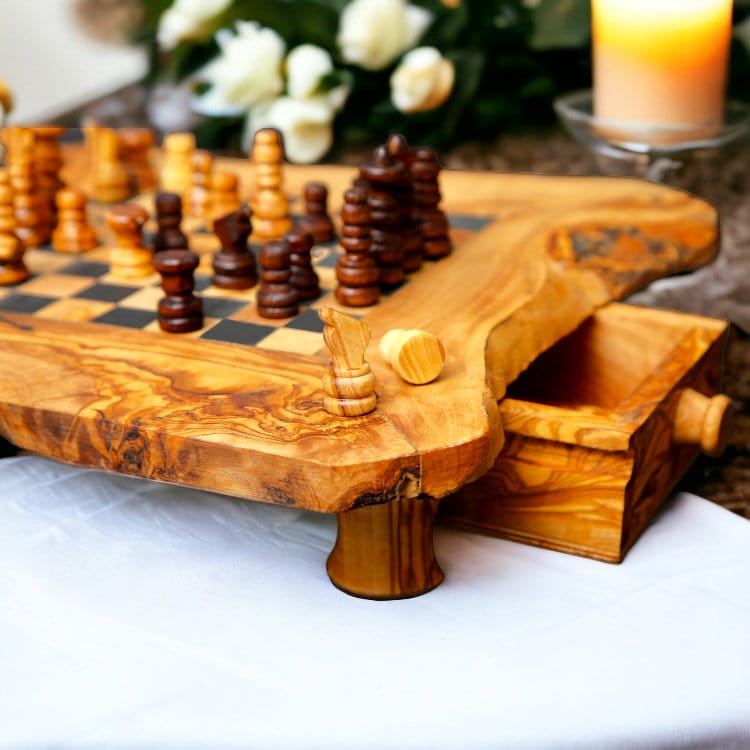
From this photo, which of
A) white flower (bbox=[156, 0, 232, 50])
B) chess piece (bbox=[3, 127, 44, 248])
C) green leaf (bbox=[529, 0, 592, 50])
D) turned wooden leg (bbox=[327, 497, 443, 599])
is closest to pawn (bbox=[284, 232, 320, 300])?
turned wooden leg (bbox=[327, 497, 443, 599])

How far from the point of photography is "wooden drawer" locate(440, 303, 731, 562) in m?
1.17

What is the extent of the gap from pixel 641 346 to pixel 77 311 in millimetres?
703

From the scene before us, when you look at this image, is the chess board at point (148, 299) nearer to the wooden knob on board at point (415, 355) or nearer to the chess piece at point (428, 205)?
the chess piece at point (428, 205)

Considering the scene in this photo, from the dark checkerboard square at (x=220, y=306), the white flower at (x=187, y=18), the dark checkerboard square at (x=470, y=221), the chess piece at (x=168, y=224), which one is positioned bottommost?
the dark checkerboard square at (x=470, y=221)

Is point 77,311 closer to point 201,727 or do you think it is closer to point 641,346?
point 201,727

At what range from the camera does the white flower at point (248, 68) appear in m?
2.02

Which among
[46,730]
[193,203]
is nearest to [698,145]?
[193,203]

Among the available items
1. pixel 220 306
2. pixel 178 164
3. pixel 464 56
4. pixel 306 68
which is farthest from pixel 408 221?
pixel 464 56

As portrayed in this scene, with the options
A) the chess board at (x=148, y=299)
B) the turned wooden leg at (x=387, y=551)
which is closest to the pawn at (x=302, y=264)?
the chess board at (x=148, y=299)

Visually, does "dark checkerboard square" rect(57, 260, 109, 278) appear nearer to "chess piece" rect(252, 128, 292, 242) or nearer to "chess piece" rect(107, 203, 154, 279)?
"chess piece" rect(107, 203, 154, 279)

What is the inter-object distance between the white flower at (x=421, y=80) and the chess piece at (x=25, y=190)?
2.29 feet

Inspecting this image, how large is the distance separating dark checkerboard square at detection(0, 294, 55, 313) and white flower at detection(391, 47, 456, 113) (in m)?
0.89

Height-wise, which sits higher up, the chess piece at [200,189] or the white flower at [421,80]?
the white flower at [421,80]

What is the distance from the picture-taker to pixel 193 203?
1759 millimetres
